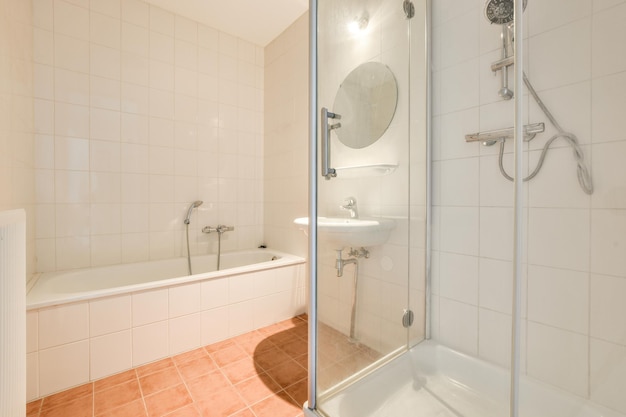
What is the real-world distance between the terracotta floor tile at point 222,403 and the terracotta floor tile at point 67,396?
1.90ft

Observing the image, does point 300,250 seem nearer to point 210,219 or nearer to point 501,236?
point 210,219

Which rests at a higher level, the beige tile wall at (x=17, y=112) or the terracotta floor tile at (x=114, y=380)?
the beige tile wall at (x=17, y=112)

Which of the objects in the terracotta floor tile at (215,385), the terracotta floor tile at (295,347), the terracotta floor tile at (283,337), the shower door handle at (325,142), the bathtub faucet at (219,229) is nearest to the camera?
the shower door handle at (325,142)

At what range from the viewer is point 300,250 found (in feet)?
7.69

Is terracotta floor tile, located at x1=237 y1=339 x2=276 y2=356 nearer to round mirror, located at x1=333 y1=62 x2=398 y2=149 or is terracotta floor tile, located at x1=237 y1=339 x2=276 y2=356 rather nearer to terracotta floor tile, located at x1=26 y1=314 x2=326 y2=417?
terracotta floor tile, located at x1=26 y1=314 x2=326 y2=417

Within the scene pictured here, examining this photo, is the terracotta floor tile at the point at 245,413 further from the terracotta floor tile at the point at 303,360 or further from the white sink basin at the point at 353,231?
the white sink basin at the point at 353,231

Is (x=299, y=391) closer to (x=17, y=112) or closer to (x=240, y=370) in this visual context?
(x=240, y=370)

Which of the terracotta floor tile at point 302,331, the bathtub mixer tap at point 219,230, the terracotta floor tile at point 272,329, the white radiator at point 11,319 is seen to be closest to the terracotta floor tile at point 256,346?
the terracotta floor tile at point 272,329

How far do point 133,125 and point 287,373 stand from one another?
2.12 metres

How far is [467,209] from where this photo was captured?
1.17 m

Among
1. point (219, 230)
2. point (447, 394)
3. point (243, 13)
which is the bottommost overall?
point (447, 394)

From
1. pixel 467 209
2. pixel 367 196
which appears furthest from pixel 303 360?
pixel 467 209

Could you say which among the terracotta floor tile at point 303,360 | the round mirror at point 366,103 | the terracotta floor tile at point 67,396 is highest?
the round mirror at point 366,103

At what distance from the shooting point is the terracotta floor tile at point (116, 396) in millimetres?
1177
